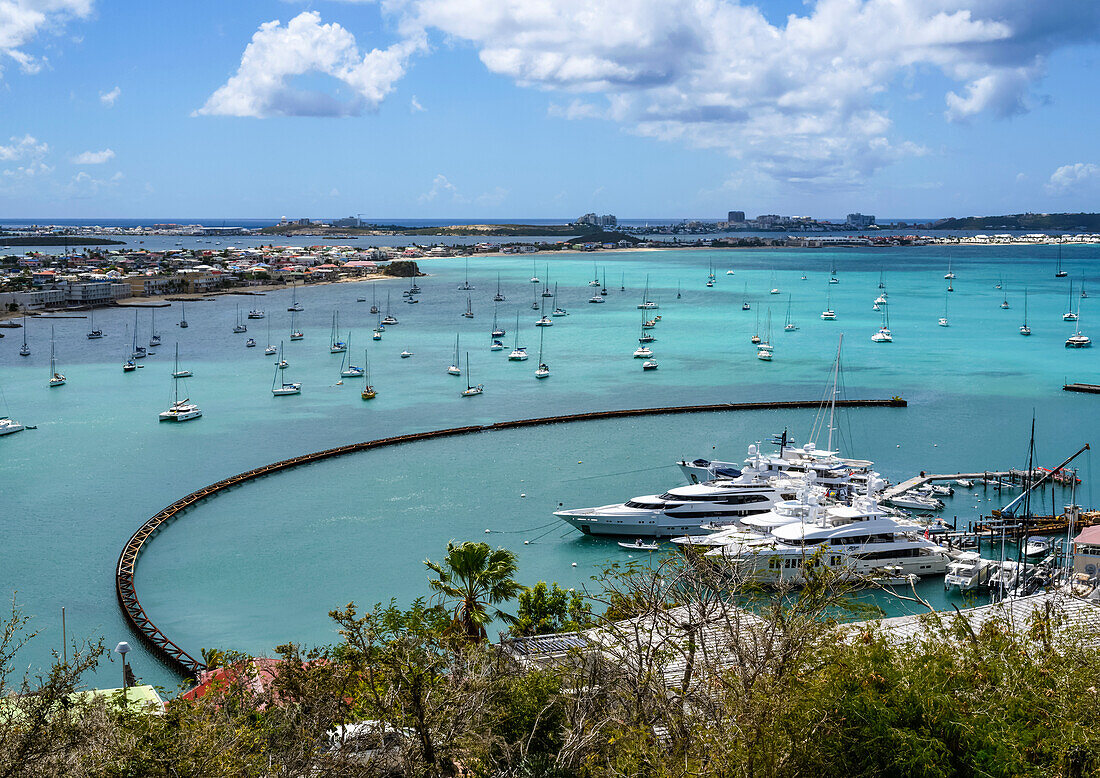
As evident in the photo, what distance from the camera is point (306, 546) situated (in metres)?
28.3

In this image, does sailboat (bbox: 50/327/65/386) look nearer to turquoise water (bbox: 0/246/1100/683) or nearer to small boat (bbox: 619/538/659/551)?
turquoise water (bbox: 0/246/1100/683)

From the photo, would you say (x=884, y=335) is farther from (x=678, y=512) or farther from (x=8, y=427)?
(x=8, y=427)

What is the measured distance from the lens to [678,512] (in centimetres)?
2938

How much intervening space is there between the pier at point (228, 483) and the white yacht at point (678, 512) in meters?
11.9

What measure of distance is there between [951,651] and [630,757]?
438 centimetres

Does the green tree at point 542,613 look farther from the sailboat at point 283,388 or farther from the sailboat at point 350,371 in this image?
the sailboat at point 350,371

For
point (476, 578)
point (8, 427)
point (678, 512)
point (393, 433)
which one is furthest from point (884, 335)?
point (476, 578)

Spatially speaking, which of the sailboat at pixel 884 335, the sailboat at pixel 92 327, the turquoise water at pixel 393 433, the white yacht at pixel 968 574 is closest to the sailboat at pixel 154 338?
the turquoise water at pixel 393 433

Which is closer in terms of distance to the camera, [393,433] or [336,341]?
[393,433]

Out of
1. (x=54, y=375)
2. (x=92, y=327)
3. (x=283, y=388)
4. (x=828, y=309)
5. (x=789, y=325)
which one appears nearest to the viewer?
(x=283, y=388)

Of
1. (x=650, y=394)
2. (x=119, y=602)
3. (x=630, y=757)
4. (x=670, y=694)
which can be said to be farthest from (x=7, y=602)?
→ (x=650, y=394)

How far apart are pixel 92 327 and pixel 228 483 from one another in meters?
52.1

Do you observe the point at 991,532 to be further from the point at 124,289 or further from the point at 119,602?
the point at 124,289

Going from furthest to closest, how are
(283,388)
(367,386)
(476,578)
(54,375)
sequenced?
(54,375) < (367,386) < (283,388) < (476,578)
